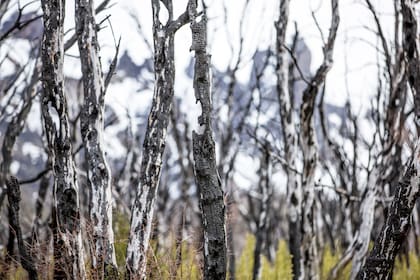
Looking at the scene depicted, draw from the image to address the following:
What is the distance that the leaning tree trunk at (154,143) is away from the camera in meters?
3.54

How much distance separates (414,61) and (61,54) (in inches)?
90.5

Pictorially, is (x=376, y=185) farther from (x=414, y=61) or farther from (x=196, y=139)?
(x=196, y=139)

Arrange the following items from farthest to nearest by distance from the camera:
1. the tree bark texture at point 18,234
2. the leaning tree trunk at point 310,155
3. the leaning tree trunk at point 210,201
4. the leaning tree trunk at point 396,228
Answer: the leaning tree trunk at point 310,155 < the tree bark texture at point 18,234 < the leaning tree trunk at point 396,228 < the leaning tree trunk at point 210,201

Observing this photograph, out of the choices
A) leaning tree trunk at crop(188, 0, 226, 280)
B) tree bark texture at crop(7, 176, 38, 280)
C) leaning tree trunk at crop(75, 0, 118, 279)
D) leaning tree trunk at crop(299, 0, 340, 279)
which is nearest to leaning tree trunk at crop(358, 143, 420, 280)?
leaning tree trunk at crop(188, 0, 226, 280)

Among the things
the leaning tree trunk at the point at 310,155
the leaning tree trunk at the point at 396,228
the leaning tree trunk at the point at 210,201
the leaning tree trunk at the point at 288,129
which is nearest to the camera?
the leaning tree trunk at the point at 210,201

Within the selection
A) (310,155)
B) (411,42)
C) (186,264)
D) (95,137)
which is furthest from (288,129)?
(95,137)

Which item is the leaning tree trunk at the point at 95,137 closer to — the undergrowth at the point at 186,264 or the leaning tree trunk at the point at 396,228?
the undergrowth at the point at 186,264

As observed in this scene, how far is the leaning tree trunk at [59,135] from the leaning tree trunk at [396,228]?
1.65 metres

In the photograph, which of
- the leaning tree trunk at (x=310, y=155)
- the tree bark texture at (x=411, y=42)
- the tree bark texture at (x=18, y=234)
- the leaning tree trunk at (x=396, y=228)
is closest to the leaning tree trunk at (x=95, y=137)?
the tree bark texture at (x=18, y=234)

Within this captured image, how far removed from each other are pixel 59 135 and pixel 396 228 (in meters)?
1.94

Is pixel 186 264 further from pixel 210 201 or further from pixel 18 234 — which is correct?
pixel 210 201

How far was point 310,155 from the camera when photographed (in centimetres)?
479

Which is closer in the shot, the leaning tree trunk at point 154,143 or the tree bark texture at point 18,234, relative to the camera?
the leaning tree trunk at point 154,143

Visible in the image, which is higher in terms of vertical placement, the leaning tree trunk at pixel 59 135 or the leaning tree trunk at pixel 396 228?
the leaning tree trunk at pixel 59 135
